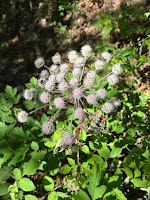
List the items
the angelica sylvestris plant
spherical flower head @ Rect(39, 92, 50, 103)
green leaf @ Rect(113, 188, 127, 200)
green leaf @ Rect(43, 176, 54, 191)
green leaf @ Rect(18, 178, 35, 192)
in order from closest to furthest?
green leaf @ Rect(113, 188, 127, 200), green leaf @ Rect(18, 178, 35, 192), the angelica sylvestris plant, green leaf @ Rect(43, 176, 54, 191), spherical flower head @ Rect(39, 92, 50, 103)

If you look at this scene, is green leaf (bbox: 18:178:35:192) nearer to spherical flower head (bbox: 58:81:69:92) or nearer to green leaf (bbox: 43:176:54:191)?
green leaf (bbox: 43:176:54:191)

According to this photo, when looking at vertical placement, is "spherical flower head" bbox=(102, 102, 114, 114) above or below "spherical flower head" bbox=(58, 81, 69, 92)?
below

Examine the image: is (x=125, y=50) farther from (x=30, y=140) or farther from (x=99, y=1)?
(x=99, y=1)

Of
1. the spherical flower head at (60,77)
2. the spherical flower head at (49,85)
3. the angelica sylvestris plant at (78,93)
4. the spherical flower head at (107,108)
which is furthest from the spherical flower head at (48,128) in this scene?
the spherical flower head at (107,108)

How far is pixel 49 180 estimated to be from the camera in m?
2.32

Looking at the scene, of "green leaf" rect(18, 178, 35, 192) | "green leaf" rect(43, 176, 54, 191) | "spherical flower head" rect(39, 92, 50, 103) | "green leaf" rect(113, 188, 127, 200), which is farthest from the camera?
"spherical flower head" rect(39, 92, 50, 103)

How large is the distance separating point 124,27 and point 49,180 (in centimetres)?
319

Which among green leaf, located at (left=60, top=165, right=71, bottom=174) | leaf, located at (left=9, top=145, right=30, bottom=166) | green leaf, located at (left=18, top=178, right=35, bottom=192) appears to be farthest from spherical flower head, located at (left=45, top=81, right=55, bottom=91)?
green leaf, located at (left=18, top=178, right=35, bottom=192)

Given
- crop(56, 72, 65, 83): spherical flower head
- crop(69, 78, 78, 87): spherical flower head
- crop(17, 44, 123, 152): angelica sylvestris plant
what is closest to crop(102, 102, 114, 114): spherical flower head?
crop(17, 44, 123, 152): angelica sylvestris plant

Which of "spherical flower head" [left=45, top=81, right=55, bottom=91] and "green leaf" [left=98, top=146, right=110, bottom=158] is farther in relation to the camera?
"spherical flower head" [left=45, top=81, right=55, bottom=91]

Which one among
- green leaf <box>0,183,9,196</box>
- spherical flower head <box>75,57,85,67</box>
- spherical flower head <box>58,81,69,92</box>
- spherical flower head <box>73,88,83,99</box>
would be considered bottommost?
green leaf <box>0,183,9,196</box>

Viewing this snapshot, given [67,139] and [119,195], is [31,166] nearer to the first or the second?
[67,139]

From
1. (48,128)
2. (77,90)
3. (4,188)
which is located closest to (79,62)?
(77,90)

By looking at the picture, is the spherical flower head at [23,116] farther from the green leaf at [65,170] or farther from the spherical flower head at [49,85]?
the green leaf at [65,170]
